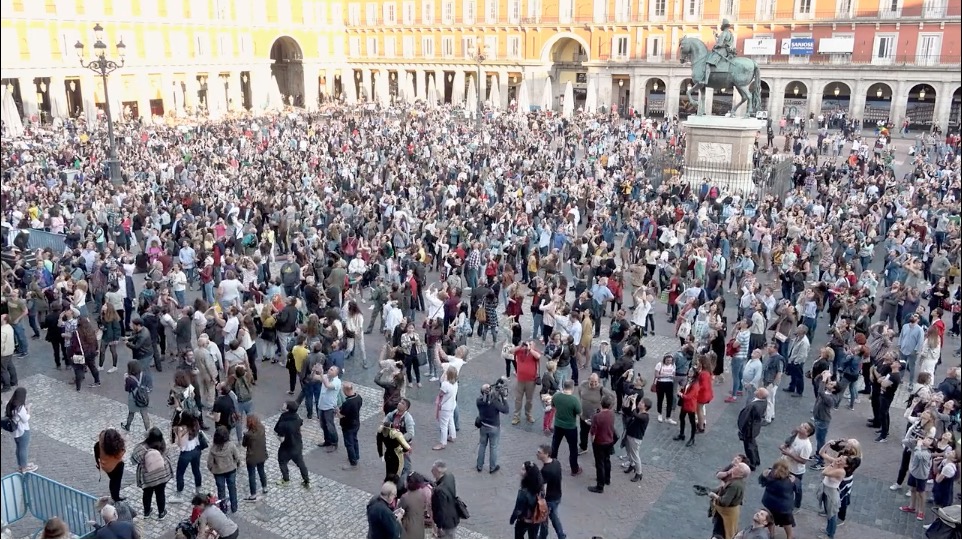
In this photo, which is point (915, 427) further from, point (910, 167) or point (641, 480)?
point (910, 167)

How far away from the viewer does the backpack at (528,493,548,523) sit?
309 inches

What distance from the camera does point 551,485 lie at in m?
8.09

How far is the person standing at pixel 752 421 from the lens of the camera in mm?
9320

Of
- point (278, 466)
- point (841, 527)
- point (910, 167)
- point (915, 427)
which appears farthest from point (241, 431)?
point (910, 167)

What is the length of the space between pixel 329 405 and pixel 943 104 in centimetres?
4652

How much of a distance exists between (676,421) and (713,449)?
857 millimetres

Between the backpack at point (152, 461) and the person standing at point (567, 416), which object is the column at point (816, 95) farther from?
the backpack at point (152, 461)

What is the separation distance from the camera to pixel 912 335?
11.9 meters

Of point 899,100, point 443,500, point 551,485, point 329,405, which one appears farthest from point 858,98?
point 443,500

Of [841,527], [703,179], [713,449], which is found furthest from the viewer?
[703,179]

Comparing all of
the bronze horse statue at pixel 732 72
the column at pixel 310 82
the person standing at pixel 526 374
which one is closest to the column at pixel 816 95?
the bronze horse statue at pixel 732 72

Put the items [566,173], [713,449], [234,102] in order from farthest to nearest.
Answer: [234,102] → [566,173] → [713,449]

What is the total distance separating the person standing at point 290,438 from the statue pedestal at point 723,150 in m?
19.0

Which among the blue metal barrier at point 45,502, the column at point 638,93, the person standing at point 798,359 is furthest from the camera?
the column at point 638,93
